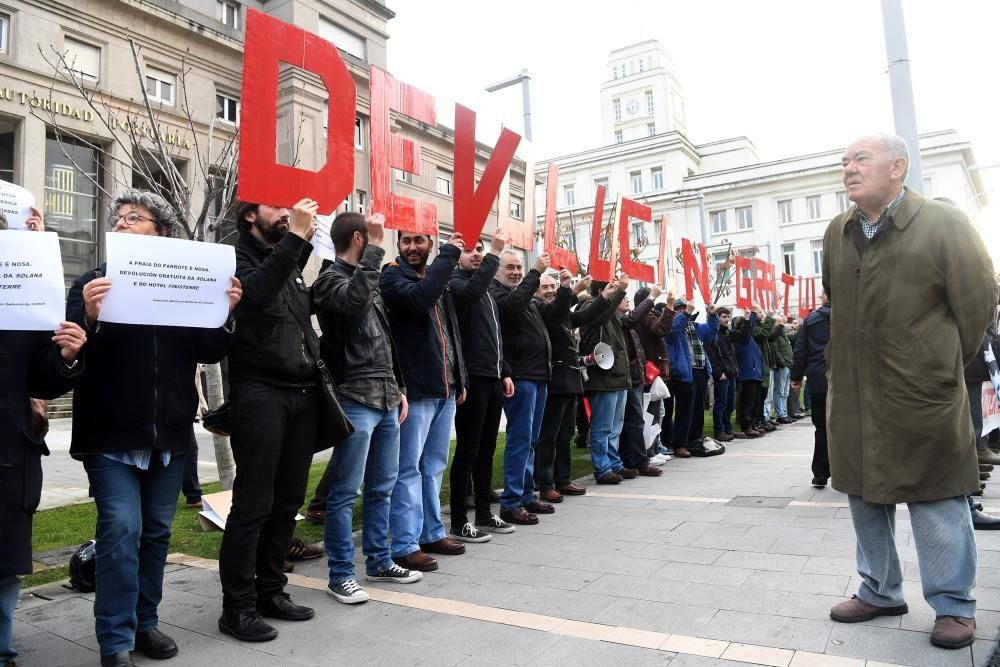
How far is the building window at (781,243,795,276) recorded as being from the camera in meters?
54.7

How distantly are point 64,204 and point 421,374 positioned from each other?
21.9 m

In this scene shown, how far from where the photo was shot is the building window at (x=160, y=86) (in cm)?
2278

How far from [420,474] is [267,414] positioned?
5.26ft

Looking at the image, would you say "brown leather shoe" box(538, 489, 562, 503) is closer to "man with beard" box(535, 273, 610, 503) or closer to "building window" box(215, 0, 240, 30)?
"man with beard" box(535, 273, 610, 503)

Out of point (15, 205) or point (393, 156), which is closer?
point (15, 205)

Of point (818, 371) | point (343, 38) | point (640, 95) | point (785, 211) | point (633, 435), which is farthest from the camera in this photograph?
point (640, 95)

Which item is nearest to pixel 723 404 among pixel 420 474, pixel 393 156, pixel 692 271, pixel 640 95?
pixel 692 271

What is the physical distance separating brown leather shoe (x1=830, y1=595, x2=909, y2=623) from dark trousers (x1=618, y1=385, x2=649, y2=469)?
4.94m

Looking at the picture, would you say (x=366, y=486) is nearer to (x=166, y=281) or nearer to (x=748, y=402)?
(x=166, y=281)

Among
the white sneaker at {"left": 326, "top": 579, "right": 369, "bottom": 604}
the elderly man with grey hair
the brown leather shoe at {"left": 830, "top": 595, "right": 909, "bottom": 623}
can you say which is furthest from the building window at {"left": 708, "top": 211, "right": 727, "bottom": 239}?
the elderly man with grey hair

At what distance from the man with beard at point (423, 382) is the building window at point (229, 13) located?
1035 inches

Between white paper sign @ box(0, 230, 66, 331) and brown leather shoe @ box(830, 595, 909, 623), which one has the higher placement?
white paper sign @ box(0, 230, 66, 331)

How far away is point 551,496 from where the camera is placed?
6.72 m

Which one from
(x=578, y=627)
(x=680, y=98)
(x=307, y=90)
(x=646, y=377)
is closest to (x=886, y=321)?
(x=578, y=627)
